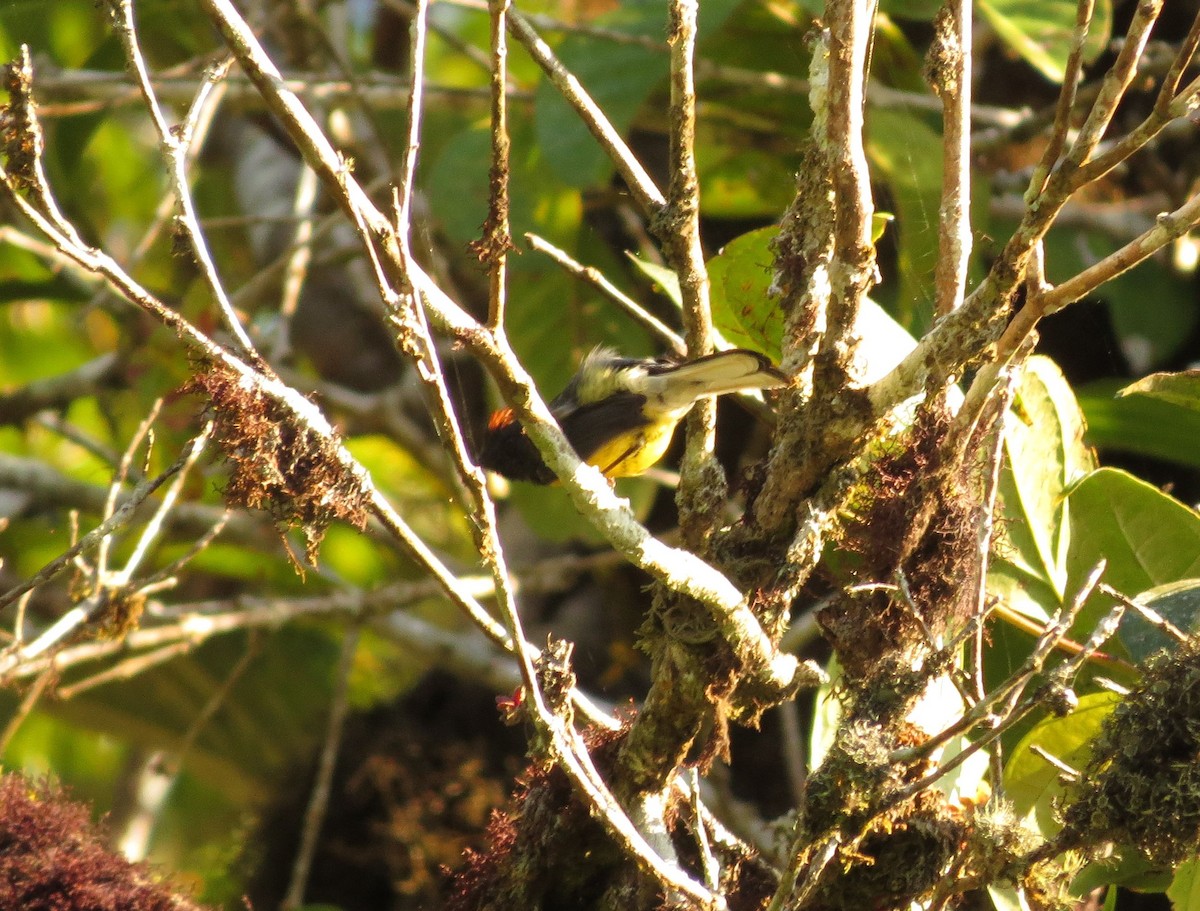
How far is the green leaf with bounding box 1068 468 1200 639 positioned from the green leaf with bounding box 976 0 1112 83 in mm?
1467

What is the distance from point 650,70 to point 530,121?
0.64 metres

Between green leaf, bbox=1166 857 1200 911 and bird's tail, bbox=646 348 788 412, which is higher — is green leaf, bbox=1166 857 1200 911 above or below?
below

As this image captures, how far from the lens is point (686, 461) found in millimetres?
2098

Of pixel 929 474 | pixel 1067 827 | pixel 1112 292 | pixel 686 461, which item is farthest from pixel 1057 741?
pixel 1112 292

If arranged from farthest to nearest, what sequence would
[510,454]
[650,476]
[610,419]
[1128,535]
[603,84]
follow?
1. [650,476]
2. [510,454]
3. [603,84]
4. [610,419]
5. [1128,535]

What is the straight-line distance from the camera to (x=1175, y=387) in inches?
89.0

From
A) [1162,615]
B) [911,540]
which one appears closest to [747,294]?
[911,540]

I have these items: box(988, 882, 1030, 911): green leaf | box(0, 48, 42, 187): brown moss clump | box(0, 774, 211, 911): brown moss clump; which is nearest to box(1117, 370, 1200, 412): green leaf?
box(988, 882, 1030, 911): green leaf

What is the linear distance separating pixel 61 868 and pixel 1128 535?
1972mm

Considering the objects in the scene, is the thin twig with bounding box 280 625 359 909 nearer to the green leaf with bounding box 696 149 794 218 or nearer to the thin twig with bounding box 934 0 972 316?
the green leaf with bounding box 696 149 794 218

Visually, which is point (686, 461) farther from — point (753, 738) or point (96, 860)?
point (753, 738)

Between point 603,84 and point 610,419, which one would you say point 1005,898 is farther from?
point 603,84

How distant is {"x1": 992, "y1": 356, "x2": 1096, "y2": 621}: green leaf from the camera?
2.42 metres

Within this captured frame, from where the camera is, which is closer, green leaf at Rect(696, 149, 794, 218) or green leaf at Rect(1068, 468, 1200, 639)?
green leaf at Rect(1068, 468, 1200, 639)
